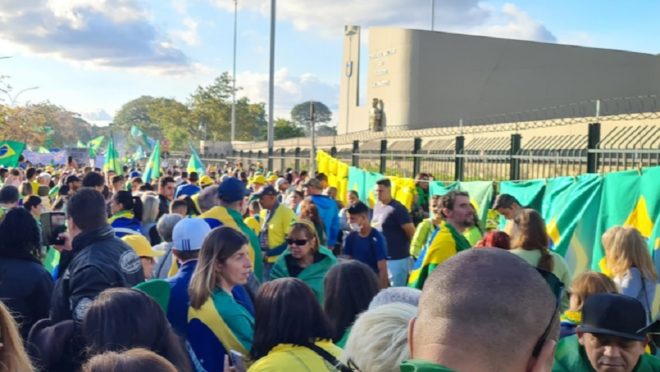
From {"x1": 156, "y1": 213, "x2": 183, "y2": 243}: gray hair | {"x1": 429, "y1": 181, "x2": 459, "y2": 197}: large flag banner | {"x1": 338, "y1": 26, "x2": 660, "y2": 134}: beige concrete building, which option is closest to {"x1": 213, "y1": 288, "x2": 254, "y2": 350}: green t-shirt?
{"x1": 156, "y1": 213, "x2": 183, "y2": 243}: gray hair

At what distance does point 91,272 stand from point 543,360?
294 centimetres

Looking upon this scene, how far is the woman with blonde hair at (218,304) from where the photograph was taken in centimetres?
369

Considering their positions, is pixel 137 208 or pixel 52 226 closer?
pixel 52 226

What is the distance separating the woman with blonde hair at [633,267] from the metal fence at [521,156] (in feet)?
7.55

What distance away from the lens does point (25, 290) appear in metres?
4.23

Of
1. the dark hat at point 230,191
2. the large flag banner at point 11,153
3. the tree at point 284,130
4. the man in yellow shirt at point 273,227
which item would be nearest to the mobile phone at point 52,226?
the dark hat at point 230,191

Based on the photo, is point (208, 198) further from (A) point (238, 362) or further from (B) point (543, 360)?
(B) point (543, 360)

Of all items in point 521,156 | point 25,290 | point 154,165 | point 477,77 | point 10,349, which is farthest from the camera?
point 477,77

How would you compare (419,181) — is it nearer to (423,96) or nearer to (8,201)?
(8,201)

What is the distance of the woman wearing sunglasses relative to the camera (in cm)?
577

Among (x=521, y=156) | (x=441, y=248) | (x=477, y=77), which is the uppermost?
(x=477, y=77)

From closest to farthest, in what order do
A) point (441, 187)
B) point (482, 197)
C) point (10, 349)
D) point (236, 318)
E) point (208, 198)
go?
point (10, 349) < point (236, 318) < point (208, 198) < point (482, 197) < point (441, 187)

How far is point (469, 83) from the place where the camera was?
4378 cm

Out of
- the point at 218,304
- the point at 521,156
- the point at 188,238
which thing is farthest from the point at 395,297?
the point at 521,156
